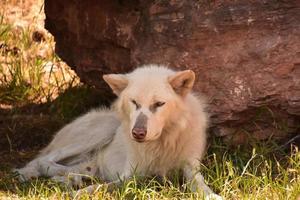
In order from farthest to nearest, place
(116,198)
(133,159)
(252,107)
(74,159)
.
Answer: (74,159), (252,107), (133,159), (116,198)

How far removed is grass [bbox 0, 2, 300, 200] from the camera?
229 inches

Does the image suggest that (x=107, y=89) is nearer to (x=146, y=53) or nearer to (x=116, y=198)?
(x=146, y=53)

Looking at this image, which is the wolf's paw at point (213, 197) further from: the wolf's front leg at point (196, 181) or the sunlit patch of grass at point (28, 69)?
the sunlit patch of grass at point (28, 69)

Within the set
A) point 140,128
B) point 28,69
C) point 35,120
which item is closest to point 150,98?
point 140,128

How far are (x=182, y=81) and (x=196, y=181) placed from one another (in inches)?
32.3

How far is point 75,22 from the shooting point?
26.6 ft

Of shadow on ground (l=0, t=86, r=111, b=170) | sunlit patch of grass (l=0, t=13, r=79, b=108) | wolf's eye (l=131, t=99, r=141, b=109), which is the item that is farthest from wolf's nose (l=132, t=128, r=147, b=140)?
sunlit patch of grass (l=0, t=13, r=79, b=108)

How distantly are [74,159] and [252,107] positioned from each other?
1831 millimetres

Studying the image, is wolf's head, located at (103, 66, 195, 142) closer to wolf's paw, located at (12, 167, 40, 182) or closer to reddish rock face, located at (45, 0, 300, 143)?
reddish rock face, located at (45, 0, 300, 143)

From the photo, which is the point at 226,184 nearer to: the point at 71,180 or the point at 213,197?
the point at 213,197

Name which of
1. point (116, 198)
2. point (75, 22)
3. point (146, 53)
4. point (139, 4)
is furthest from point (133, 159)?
point (75, 22)

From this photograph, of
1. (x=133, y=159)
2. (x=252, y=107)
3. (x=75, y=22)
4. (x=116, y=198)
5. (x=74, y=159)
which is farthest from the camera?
(x=75, y=22)

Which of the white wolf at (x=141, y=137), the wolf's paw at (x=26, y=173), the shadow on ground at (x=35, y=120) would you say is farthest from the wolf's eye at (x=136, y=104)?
the shadow on ground at (x=35, y=120)

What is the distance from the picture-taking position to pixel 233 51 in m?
6.75
